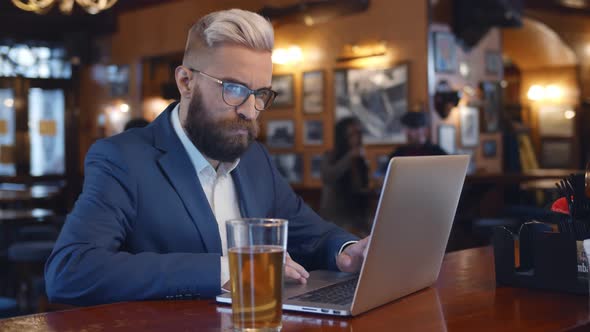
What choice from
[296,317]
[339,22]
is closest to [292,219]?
[296,317]

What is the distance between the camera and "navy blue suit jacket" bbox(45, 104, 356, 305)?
1.69 metres

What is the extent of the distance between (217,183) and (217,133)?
7.8 inches

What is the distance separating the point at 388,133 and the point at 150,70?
458cm

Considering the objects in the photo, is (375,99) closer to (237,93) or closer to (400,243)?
(237,93)

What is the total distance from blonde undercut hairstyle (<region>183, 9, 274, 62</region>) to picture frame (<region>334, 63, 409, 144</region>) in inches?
238

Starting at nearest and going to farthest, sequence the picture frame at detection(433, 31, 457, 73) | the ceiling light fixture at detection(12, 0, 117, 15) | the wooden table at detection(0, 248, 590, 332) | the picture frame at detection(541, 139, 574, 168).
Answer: the wooden table at detection(0, 248, 590, 332)
the ceiling light fixture at detection(12, 0, 117, 15)
the picture frame at detection(433, 31, 457, 73)
the picture frame at detection(541, 139, 574, 168)

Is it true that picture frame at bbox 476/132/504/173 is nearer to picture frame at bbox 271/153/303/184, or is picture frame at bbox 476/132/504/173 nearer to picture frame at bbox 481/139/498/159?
picture frame at bbox 481/139/498/159

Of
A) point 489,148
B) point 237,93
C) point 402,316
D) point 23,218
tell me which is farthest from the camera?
point 489,148

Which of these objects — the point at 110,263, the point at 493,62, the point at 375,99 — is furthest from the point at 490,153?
the point at 110,263

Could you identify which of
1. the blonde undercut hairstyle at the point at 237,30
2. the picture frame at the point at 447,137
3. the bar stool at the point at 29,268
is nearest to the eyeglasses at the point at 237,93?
the blonde undercut hairstyle at the point at 237,30

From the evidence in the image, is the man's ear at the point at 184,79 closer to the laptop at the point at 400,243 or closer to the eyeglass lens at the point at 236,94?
the eyeglass lens at the point at 236,94

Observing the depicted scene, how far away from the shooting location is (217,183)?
7.20 ft

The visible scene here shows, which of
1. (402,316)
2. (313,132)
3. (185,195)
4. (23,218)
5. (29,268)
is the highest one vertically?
(313,132)

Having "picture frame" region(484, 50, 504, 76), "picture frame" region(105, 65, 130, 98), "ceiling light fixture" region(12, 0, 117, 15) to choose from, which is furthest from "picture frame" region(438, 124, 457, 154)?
"picture frame" region(105, 65, 130, 98)
